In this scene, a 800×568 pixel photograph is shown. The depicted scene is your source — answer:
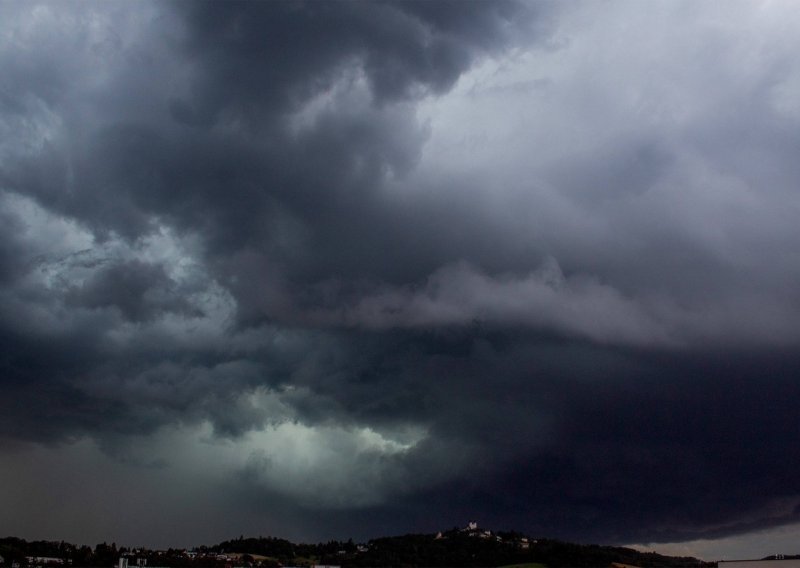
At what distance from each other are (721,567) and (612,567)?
7035 cm

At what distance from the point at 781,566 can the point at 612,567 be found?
74.7 m

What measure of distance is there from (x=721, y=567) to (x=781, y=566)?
28.9ft

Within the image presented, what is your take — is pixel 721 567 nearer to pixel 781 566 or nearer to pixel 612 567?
pixel 781 566

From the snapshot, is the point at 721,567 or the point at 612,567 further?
the point at 612,567

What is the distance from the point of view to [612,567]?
19775 cm

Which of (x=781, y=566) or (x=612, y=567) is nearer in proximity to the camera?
(x=781, y=566)

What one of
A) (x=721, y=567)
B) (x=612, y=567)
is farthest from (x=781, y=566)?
(x=612, y=567)

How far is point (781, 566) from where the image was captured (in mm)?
127562

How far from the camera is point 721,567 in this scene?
5167 inches
